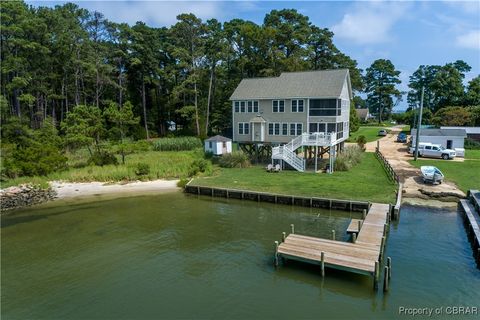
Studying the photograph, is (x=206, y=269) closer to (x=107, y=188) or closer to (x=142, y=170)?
(x=107, y=188)

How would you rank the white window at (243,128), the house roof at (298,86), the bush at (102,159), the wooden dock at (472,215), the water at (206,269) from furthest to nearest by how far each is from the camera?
the white window at (243,128), the bush at (102,159), the house roof at (298,86), the wooden dock at (472,215), the water at (206,269)

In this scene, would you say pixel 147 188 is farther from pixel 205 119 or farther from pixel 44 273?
pixel 205 119

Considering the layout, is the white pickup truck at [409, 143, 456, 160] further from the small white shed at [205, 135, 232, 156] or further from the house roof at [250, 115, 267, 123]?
the small white shed at [205, 135, 232, 156]

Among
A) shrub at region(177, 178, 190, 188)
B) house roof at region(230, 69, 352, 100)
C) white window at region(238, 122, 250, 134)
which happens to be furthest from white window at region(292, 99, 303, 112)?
shrub at region(177, 178, 190, 188)

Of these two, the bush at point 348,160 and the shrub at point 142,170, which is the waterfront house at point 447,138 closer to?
the bush at point 348,160

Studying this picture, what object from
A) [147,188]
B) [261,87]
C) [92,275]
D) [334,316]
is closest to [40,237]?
[92,275]

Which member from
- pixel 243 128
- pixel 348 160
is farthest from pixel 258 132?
pixel 348 160

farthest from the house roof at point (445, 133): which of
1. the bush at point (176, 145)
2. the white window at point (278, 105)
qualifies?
the bush at point (176, 145)
